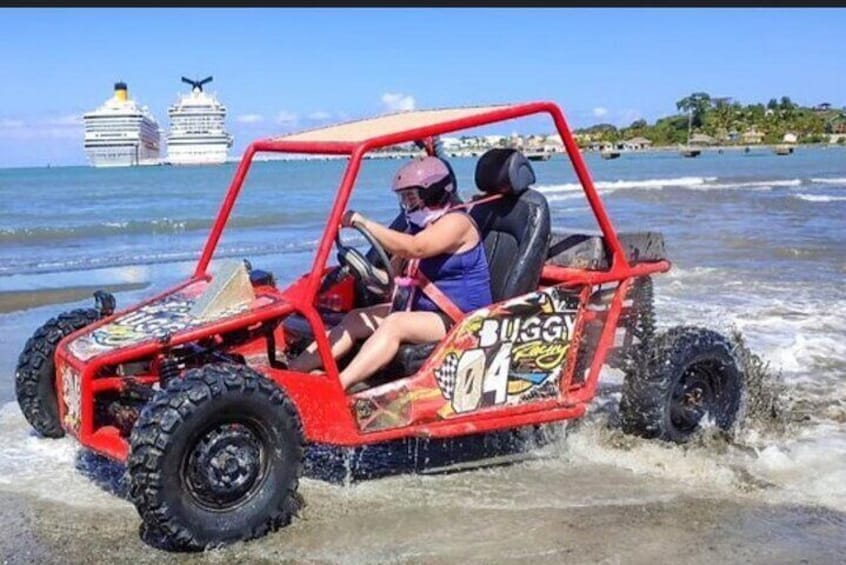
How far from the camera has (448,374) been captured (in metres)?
5.36

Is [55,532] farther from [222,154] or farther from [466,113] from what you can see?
[222,154]

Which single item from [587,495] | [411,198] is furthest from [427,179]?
[587,495]

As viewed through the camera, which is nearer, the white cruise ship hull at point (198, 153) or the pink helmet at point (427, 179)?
the pink helmet at point (427, 179)

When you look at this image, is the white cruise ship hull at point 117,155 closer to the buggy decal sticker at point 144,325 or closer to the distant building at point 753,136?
the distant building at point 753,136

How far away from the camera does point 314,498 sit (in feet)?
17.5

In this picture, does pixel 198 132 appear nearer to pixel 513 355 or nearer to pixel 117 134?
pixel 117 134

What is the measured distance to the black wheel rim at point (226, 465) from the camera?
15.1 feet

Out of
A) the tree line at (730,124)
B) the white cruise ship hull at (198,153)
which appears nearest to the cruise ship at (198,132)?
the white cruise ship hull at (198,153)

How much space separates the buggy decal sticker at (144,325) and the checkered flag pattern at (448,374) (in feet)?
3.20

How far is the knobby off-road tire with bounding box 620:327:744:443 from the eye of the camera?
20.1ft

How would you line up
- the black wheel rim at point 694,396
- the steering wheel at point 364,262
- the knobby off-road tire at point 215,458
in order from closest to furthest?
1. the knobby off-road tire at point 215,458
2. the steering wheel at point 364,262
3. the black wheel rim at point 694,396

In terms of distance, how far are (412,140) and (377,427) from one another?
4.47 ft

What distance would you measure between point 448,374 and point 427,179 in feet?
3.18

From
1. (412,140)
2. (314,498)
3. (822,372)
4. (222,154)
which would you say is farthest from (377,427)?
(222,154)
